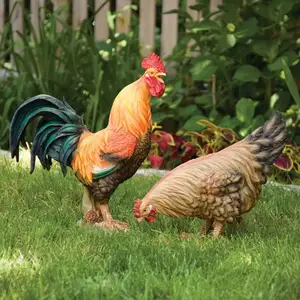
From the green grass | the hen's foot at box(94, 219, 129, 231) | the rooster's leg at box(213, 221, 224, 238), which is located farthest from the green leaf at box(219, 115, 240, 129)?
the rooster's leg at box(213, 221, 224, 238)

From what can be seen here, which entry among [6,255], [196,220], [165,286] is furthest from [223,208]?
[6,255]

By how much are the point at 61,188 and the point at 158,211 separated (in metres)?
1.24

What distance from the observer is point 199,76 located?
5.66 metres

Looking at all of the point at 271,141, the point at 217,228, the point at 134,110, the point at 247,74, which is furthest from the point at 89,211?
the point at 247,74

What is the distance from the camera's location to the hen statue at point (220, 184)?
3.39 meters

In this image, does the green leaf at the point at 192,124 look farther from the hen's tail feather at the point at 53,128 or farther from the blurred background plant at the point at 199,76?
the hen's tail feather at the point at 53,128

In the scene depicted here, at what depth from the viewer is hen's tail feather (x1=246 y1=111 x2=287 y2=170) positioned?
11.3 ft

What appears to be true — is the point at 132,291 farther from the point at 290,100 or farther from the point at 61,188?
the point at 290,100

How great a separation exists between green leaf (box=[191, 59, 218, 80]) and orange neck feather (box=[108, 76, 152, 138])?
2.03m

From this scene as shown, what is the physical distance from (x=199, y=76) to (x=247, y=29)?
1.70 ft

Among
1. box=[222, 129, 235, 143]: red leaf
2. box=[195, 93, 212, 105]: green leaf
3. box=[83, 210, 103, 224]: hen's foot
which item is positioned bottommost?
box=[222, 129, 235, 143]: red leaf

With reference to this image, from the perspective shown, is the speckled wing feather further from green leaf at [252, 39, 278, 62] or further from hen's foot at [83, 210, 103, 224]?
green leaf at [252, 39, 278, 62]

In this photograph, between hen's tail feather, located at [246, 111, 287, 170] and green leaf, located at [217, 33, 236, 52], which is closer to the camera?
hen's tail feather, located at [246, 111, 287, 170]

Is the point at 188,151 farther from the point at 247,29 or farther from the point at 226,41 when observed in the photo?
the point at 247,29
